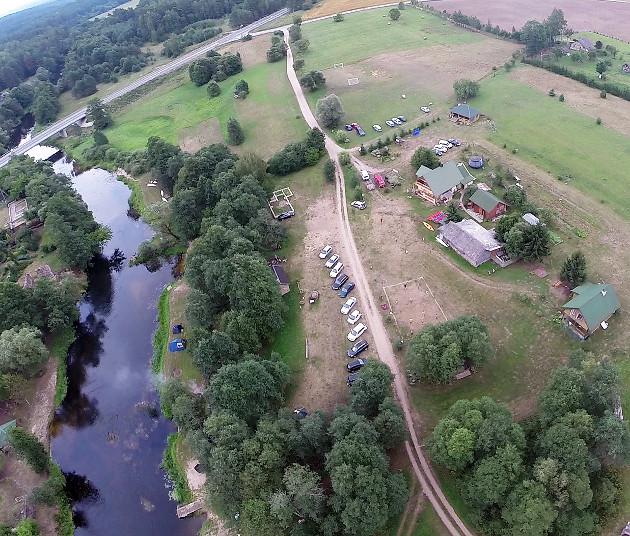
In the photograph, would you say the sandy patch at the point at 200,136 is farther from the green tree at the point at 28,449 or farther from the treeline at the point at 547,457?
the treeline at the point at 547,457

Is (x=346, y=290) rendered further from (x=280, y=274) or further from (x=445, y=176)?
(x=445, y=176)

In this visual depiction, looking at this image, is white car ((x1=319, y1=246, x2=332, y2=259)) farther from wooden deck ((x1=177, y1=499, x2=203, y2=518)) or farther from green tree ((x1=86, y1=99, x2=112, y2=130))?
green tree ((x1=86, y1=99, x2=112, y2=130))

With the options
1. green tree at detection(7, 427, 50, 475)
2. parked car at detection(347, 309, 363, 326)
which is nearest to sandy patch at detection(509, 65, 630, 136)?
parked car at detection(347, 309, 363, 326)

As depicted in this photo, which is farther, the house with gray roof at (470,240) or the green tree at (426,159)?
the green tree at (426,159)

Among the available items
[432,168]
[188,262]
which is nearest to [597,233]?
[432,168]

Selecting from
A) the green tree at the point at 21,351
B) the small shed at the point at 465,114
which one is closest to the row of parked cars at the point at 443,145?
the small shed at the point at 465,114

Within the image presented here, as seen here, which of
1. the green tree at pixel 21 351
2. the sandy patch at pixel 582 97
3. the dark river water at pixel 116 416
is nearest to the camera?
the dark river water at pixel 116 416

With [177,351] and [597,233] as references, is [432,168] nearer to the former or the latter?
[597,233]
